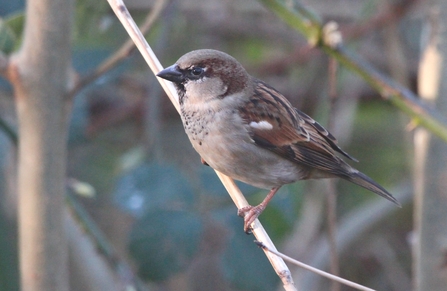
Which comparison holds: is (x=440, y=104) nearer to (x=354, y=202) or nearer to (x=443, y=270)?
(x=443, y=270)

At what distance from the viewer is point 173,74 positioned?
2301 mm

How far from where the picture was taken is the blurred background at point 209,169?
2723 mm

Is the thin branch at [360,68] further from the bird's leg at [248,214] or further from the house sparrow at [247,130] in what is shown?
the bird's leg at [248,214]

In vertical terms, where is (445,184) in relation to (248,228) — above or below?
above

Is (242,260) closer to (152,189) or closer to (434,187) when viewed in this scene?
(152,189)

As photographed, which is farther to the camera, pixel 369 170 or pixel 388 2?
pixel 369 170

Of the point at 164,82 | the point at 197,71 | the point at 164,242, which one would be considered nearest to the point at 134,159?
the point at 164,242

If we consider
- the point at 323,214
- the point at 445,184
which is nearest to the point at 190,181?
the point at 445,184

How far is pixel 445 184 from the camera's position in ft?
8.24

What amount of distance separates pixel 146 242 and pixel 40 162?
700mm

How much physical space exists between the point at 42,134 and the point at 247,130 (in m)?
0.80

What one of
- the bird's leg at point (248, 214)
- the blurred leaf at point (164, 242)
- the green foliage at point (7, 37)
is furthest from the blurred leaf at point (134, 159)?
the green foliage at point (7, 37)

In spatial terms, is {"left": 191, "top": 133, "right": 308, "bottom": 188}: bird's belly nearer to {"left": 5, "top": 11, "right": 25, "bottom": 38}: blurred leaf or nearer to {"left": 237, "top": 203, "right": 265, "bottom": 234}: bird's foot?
{"left": 237, "top": 203, "right": 265, "bottom": 234}: bird's foot

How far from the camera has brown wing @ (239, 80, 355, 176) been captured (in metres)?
2.57
